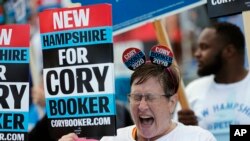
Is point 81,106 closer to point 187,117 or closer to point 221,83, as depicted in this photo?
point 187,117

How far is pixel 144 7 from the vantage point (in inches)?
215

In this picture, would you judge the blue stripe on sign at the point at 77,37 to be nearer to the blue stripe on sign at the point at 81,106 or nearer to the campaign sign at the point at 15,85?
the campaign sign at the point at 15,85

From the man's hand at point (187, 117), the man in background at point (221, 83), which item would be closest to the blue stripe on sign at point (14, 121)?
the man's hand at point (187, 117)

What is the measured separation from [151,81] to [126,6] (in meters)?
0.95

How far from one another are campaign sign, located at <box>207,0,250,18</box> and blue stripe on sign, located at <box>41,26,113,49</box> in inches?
27.0

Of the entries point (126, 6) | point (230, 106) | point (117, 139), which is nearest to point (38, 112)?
point (230, 106)

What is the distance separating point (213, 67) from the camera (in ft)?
23.5

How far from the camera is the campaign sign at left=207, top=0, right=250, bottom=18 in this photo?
477 cm

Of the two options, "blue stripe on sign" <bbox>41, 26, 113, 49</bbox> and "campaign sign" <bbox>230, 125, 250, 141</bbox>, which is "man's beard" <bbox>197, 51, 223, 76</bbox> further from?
"blue stripe on sign" <bbox>41, 26, 113, 49</bbox>

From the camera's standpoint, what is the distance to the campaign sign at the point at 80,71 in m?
4.62

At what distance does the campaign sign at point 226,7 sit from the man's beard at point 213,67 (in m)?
2.26

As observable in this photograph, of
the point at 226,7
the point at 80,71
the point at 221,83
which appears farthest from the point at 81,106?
the point at 221,83

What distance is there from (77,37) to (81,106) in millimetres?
414

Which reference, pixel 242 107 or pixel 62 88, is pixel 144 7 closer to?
pixel 62 88
